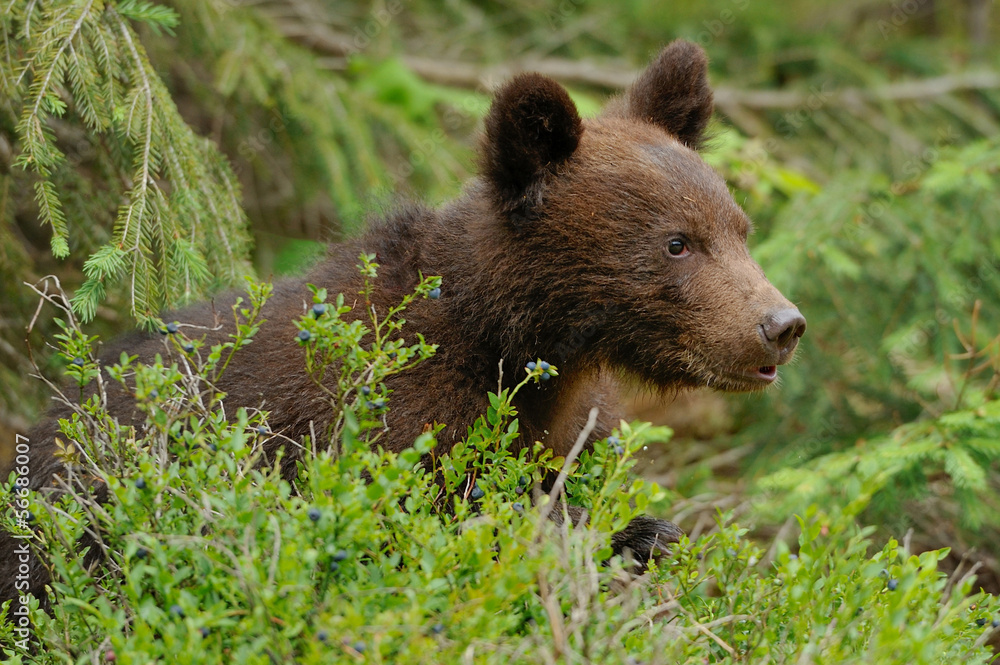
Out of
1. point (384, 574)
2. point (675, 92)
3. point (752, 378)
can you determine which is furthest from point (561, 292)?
point (384, 574)

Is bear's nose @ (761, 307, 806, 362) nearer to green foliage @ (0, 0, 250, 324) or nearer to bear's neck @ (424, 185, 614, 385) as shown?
bear's neck @ (424, 185, 614, 385)

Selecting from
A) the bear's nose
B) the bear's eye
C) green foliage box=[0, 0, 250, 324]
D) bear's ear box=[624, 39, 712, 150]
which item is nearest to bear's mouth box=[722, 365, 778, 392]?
the bear's nose

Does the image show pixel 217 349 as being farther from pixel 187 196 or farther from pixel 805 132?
pixel 805 132

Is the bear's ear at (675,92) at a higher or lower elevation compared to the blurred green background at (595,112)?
higher

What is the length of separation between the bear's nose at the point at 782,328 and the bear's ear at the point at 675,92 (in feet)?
3.85

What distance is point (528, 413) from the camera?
3.63 m

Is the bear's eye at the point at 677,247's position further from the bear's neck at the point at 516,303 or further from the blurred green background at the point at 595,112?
the blurred green background at the point at 595,112

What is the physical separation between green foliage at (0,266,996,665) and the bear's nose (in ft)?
2.68

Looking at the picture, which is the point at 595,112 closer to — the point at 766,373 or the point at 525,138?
the point at 525,138

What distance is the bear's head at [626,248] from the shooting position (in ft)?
11.3

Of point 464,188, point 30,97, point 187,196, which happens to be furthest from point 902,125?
point 30,97

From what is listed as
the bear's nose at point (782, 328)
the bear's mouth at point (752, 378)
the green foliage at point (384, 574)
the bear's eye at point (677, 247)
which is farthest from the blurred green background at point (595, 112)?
the bear's eye at point (677, 247)

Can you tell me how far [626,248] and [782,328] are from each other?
634 millimetres

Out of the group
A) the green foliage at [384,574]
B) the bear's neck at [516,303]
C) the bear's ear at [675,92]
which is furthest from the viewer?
the bear's ear at [675,92]
